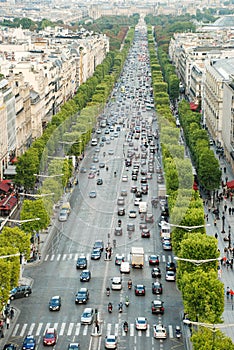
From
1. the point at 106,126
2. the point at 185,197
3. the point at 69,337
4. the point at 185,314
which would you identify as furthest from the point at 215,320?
the point at 106,126

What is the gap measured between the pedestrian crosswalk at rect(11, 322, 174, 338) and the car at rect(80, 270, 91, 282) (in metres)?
7.06

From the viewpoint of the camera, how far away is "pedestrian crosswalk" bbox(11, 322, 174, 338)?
45.8 metres

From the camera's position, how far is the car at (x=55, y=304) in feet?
161

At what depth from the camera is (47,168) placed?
77500 mm

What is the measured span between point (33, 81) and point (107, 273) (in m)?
54.3

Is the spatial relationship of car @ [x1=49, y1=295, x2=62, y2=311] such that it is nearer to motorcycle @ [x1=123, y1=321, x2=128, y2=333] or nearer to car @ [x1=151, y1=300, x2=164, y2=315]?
motorcycle @ [x1=123, y1=321, x2=128, y2=333]

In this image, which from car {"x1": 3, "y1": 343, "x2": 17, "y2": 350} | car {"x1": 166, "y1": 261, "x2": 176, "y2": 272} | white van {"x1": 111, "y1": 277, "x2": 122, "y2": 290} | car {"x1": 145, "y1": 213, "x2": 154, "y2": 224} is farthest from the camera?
car {"x1": 145, "y1": 213, "x2": 154, "y2": 224}

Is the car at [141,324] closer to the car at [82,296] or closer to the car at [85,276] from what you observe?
the car at [82,296]

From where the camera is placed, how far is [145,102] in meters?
142

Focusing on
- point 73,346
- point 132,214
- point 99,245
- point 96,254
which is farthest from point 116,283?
point 132,214

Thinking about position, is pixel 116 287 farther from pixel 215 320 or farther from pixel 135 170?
pixel 135 170

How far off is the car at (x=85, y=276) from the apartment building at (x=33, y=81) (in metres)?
29.5

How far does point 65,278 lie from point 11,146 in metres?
35.5

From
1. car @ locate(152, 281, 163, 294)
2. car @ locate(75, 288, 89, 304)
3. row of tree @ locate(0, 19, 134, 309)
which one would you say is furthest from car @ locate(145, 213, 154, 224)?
car @ locate(75, 288, 89, 304)
